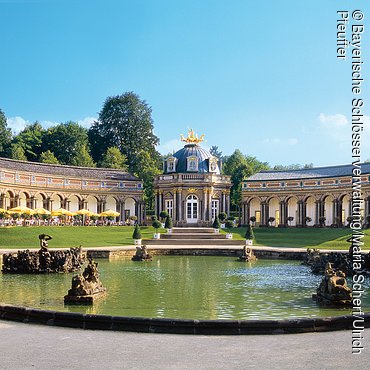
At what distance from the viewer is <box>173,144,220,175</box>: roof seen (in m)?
62.1

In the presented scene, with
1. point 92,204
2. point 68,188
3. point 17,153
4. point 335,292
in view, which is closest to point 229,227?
point 68,188

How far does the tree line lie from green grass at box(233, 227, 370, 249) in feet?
80.8

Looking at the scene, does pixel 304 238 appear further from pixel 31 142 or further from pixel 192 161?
pixel 31 142

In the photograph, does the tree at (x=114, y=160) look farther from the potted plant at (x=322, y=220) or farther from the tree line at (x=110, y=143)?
the potted plant at (x=322, y=220)

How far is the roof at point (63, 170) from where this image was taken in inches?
2304

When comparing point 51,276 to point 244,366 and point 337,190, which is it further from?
point 337,190

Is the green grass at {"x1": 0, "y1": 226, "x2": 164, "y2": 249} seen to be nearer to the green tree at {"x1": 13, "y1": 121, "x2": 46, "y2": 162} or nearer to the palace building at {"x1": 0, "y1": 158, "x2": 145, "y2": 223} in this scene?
the palace building at {"x1": 0, "y1": 158, "x2": 145, "y2": 223}

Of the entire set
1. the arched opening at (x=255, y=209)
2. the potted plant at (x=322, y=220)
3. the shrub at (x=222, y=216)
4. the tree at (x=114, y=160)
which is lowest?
the potted plant at (x=322, y=220)

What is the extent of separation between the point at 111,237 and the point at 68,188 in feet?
66.3

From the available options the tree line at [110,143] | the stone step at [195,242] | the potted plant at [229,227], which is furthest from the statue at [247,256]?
the tree line at [110,143]

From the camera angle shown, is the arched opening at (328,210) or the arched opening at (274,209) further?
the arched opening at (274,209)

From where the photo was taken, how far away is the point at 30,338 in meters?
9.88

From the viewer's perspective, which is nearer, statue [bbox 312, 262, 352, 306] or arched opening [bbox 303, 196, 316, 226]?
statue [bbox 312, 262, 352, 306]

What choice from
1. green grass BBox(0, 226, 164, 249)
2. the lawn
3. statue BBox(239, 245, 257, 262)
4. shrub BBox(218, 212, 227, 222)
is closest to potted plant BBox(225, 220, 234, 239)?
the lawn
